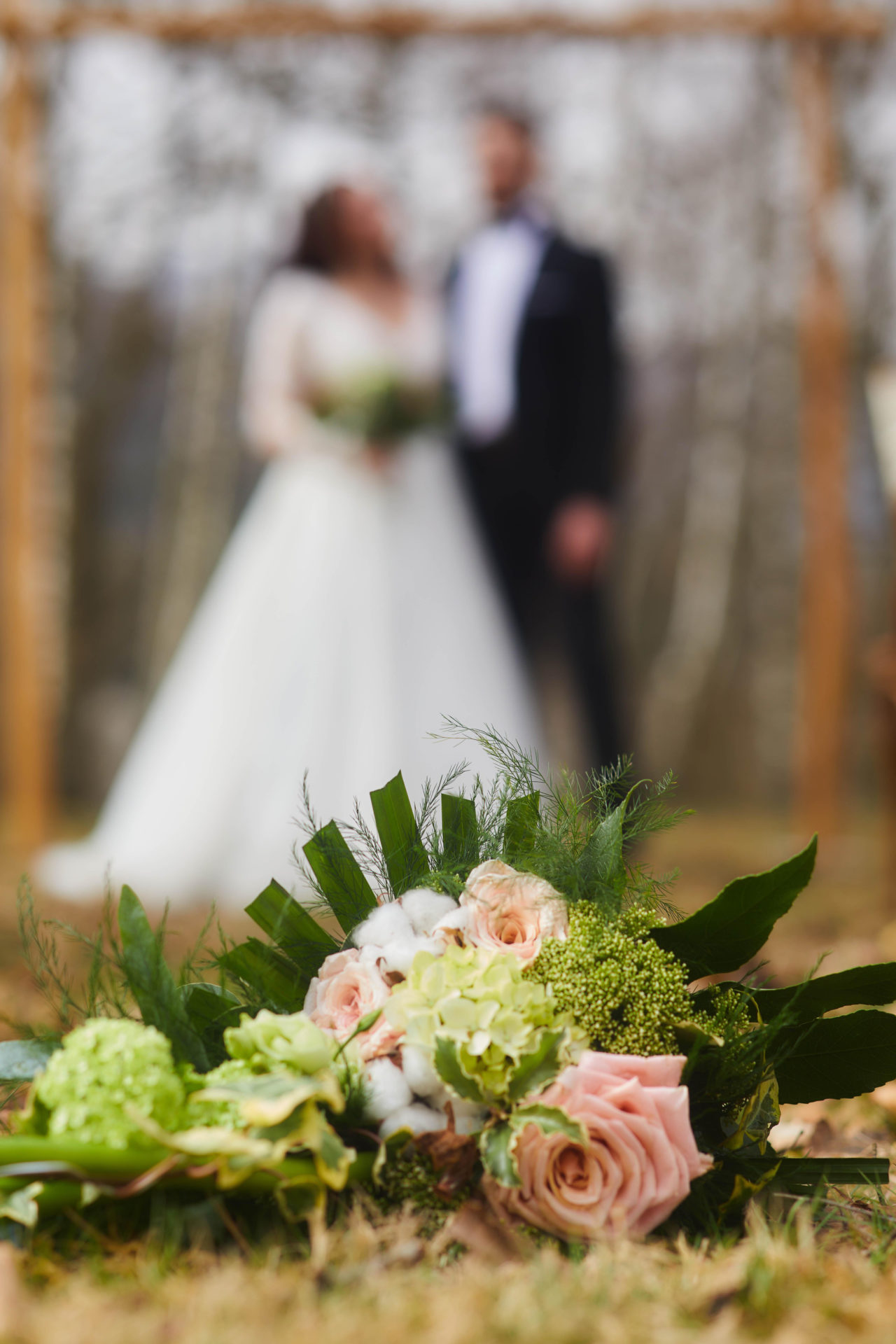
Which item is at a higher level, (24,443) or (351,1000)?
(24,443)

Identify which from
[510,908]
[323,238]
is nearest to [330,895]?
[510,908]

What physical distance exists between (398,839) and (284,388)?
2986 mm

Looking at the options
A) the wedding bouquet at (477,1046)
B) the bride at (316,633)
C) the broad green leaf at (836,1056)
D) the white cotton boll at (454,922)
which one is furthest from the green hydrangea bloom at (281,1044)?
the bride at (316,633)

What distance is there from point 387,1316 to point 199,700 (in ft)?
9.95

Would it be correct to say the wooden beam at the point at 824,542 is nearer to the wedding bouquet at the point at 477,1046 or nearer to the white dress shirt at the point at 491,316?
the white dress shirt at the point at 491,316

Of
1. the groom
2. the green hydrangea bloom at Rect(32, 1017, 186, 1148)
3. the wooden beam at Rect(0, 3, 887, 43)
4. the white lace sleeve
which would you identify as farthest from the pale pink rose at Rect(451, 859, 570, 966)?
the wooden beam at Rect(0, 3, 887, 43)

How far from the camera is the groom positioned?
3.72 metres

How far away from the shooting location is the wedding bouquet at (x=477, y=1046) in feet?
2.43

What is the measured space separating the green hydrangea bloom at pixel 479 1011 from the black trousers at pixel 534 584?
270cm

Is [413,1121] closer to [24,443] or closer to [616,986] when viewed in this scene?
[616,986]

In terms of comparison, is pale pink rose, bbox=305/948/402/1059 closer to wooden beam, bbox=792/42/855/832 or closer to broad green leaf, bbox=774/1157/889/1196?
broad green leaf, bbox=774/1157/889/1196

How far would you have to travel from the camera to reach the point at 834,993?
0.87 metres

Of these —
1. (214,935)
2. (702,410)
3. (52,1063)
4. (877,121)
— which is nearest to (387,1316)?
(52,1063)

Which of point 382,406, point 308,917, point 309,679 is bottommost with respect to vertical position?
point 309,679
